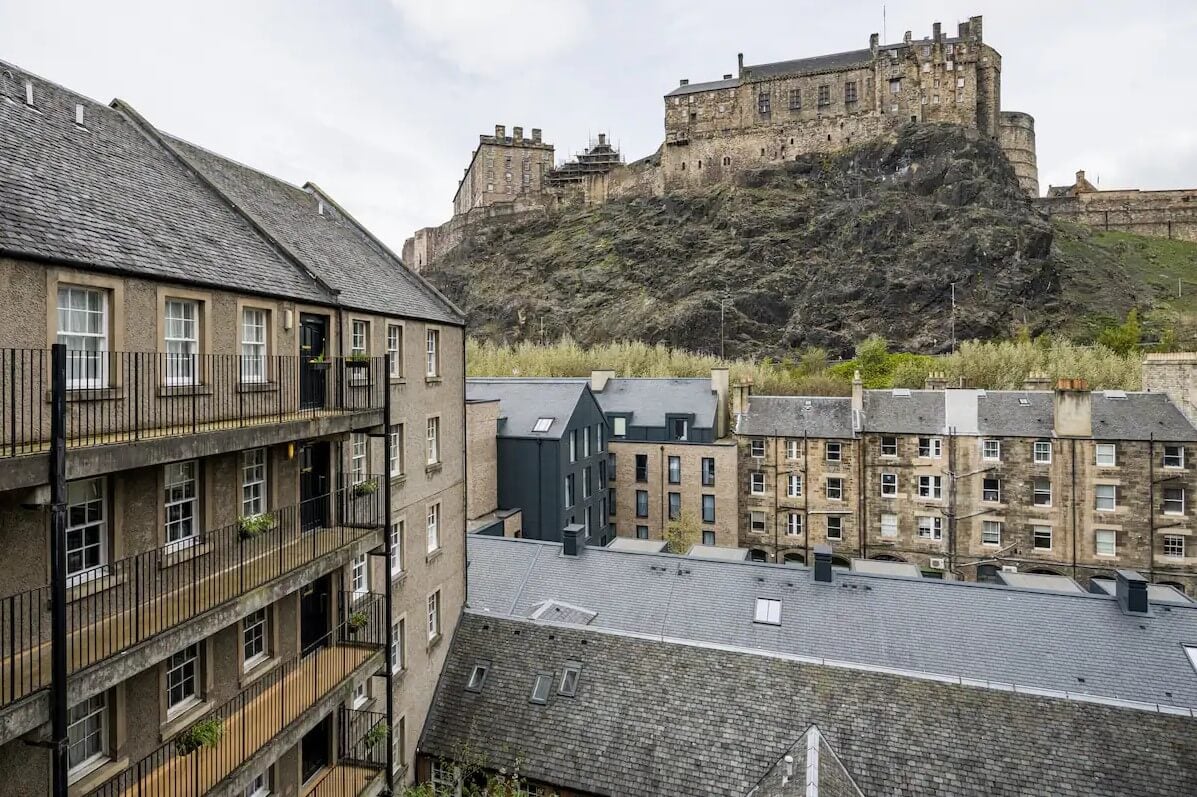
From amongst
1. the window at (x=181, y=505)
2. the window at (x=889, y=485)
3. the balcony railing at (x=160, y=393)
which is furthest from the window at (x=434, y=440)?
the window at (x=889, y=485)

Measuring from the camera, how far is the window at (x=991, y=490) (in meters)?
33.2

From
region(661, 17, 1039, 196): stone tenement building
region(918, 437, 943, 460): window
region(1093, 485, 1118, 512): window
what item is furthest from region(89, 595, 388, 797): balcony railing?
region(661, 17, 1039, 196): stone tenement building

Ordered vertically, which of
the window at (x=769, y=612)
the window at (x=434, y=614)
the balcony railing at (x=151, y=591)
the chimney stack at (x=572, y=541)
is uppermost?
the balcony railing at (x=151, y=591)

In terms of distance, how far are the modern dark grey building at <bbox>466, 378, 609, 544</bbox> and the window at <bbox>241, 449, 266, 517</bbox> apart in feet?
69.6

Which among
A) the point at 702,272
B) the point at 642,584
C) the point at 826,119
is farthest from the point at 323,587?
the point at 826,119

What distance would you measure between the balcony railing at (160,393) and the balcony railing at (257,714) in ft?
13.5

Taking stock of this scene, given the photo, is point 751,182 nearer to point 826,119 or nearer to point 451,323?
point 826,119

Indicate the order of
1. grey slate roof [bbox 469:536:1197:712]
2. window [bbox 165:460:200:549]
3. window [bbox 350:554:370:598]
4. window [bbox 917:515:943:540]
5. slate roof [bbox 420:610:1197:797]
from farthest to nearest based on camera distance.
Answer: window [bbox 917:515:943:540] < grey slate roof [bbox 469:536:1197:712] < window [bbox 350:554:370:598] < slate roof [bbox 420:610:1197:797] < window [bbox 165:460:200:549]

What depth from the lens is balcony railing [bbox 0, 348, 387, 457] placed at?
670cm

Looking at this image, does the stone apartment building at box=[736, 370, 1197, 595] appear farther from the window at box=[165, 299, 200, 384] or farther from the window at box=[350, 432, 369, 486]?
the window at box=[165, 299, 200, 384]

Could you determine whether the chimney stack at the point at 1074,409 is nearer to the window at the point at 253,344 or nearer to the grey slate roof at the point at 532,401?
the grey slate roof at the point at 532,401

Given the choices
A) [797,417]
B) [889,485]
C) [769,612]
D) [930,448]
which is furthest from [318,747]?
[930,448]

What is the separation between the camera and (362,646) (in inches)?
484

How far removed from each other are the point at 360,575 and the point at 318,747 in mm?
3325
